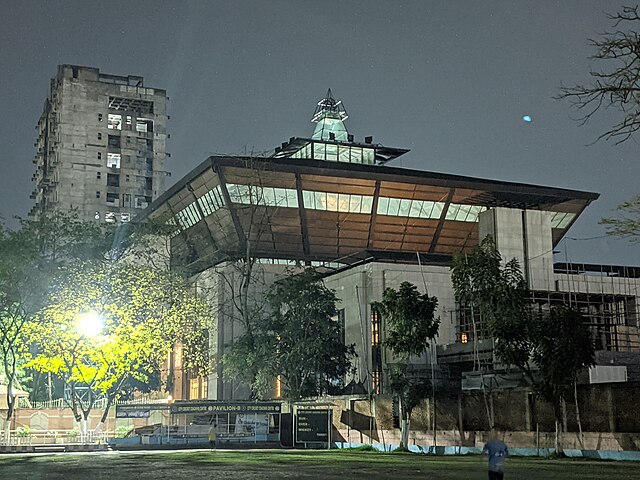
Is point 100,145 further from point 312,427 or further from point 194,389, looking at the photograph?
point 312,427

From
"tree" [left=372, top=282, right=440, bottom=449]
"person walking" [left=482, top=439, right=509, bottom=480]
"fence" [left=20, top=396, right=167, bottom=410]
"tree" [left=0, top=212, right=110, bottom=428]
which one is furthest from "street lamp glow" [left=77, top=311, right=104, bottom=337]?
"person walking" [left=482, top=439, right=509, bottom=480]

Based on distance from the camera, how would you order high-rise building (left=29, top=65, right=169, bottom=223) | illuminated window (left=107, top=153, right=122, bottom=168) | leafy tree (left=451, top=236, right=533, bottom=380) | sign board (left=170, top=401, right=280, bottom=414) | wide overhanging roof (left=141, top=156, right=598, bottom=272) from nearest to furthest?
1. leafy tree (left=451, top=236, right=533, bottom=380)
2. sign board (left=170, top=401, right=280, bottom=414)
3. wide overhanging roof (left=141, top=156, right=598, bottom=272)
4. high-rise building (left=29, top=65, right=169, bottom=223)
5. illuminated window (left=107, top=153, right=122, bottom=168)

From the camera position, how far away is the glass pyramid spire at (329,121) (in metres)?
93.2

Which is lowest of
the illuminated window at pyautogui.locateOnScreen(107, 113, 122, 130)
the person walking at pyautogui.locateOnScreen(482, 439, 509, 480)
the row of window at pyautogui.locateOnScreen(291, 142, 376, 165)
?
the person walking at pyautogui.locateOnScreen(482, 439, 509, 480)

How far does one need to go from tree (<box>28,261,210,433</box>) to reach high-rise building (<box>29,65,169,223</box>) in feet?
256

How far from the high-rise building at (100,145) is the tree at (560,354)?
10435 cm

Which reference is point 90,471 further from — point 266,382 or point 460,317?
point 460,317

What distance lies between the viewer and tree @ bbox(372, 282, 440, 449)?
46.8 metres

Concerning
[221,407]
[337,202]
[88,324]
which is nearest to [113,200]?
[337,202]

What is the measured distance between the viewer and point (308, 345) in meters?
57.0

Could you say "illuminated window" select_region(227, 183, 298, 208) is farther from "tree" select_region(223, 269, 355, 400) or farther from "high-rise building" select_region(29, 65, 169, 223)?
"high-rise building" select_region(29, 65, 169, 223)

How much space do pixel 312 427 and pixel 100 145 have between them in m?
100

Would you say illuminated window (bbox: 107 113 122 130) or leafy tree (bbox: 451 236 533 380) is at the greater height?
illuminated window (bbox: 107 113 122 130)

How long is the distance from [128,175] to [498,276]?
110 metres
